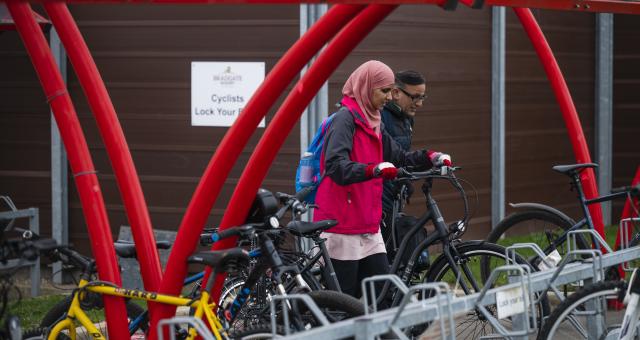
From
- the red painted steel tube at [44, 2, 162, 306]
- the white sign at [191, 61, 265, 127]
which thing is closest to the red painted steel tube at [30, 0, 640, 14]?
the red painted steel tube at [44, 2, 162, 306]

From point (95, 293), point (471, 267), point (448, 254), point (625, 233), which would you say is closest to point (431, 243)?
point (448, 254)

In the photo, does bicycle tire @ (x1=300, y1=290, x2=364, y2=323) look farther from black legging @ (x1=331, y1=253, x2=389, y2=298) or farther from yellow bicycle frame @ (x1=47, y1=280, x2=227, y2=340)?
black legging @ (x1=331, y1=253, x2=389, y2=298)

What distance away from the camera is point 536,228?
841cm

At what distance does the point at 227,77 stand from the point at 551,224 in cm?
304

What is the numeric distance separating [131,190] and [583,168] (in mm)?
3490

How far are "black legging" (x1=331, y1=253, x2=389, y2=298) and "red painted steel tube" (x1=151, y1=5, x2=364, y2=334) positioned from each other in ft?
4.60

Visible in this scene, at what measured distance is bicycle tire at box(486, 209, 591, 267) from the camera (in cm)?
817

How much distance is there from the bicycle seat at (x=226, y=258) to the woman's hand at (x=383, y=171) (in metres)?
1.14

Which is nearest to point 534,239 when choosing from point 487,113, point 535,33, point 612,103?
point 535,33

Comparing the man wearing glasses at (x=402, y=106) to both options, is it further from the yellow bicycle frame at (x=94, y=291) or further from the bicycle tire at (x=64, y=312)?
the yellow bicycle frame at (x=94, y=291)

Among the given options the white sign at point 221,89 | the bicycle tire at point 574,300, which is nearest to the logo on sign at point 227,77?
the white sign at point 221,89

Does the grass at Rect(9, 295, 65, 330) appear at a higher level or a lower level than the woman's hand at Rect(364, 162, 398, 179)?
lower

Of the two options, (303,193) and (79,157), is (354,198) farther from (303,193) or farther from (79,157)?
(79,157)

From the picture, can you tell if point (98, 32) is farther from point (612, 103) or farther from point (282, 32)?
point (612, 103)
